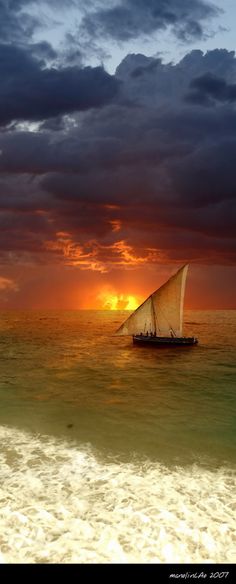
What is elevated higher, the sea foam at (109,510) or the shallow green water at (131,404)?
the sea foam at (109,510)

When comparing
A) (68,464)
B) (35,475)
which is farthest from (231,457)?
(35,475)

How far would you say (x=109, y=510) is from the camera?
13109mm

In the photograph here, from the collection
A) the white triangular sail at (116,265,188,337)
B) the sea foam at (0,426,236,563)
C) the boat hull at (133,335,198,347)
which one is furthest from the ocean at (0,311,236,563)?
the boat hull at (133,335,198,347)

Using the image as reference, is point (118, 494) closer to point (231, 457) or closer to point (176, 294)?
point (231, 457)

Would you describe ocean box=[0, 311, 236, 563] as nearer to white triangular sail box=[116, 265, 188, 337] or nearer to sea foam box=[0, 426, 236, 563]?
sea foam box=[0, 426, 236, 563]

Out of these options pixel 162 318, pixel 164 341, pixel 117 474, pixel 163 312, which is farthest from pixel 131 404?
pixel 162 318

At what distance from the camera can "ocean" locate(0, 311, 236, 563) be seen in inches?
432

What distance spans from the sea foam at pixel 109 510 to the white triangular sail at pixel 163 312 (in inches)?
2017

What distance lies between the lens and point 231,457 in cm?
1884

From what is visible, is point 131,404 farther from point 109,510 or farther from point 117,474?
point 109,510

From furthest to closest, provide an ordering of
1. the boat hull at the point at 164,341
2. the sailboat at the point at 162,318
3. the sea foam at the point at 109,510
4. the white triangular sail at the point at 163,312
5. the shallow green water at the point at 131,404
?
the boat hull at the point at 164,341, the sailboat at the point at 162,318, the white triangular sail at the point at 163,312, the shallow green water at the point at 131,404, the sea foam at the point at 109,510

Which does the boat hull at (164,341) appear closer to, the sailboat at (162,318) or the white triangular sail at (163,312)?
the sailboat at (162,318)

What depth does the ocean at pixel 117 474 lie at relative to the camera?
10977 millimetres

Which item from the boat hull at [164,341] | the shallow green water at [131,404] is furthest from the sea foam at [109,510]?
the boat hull at [164,341]
